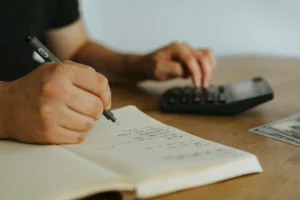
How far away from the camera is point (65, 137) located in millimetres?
530

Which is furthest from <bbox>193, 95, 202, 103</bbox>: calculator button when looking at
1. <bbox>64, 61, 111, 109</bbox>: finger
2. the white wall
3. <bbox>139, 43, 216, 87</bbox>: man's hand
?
the white wall

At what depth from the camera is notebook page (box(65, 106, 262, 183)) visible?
17.4 inches

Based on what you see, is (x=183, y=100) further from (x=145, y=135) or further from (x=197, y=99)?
(x=145, y=135)

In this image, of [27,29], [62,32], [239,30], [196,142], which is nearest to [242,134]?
[196,142]

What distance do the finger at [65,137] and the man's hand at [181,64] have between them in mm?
359

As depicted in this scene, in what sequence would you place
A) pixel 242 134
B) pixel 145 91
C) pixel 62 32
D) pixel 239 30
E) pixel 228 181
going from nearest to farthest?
pixel 228 181 < pixel 242 134 < pixel 145 91 < pixel 62 32 < pixel 239 30

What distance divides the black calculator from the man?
0.08 metres

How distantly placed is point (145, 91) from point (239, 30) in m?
0.64

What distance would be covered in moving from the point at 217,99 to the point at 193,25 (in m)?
0.77

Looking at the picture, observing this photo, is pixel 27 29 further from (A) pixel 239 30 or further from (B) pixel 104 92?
(A) pixel 239 30

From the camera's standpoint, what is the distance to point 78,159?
476mm

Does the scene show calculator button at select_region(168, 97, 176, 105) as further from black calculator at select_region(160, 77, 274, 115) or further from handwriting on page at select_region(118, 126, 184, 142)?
handwriting on page at select_region(118, 126, 184, 142)

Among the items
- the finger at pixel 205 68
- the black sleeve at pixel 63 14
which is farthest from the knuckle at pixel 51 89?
the black sleeve at pixel 63 14

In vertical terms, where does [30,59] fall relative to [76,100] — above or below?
below
